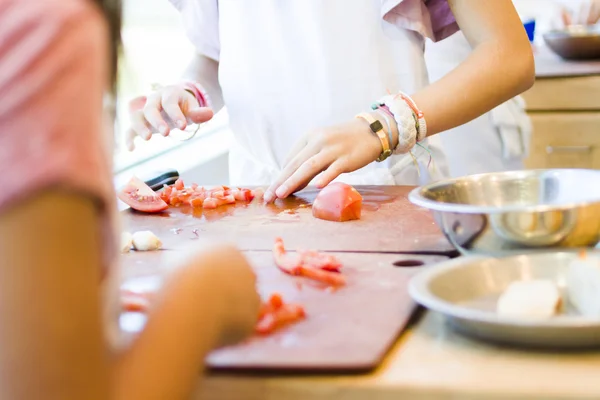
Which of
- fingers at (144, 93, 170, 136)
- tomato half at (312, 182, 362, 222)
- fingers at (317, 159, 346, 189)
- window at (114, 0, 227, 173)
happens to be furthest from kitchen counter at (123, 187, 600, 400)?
window at (114, 0, 227, 173)

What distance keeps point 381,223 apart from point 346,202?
7 centimetres

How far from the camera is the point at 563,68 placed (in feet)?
10.6

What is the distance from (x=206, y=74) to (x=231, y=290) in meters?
1.38

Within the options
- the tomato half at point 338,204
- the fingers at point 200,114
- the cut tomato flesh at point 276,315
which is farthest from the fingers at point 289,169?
the cut tomato flesh at point 276,315

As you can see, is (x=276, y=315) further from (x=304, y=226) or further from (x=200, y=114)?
(x=200, y=114)

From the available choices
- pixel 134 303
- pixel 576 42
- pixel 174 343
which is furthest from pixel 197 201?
pixel 576 42

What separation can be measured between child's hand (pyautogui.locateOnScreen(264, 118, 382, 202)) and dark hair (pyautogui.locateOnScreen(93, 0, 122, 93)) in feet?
2.54

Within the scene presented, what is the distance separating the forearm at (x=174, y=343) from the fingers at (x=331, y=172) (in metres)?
0.82

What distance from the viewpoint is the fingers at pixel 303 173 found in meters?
1.60

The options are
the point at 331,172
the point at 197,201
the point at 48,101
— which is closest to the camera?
the point at 48,101

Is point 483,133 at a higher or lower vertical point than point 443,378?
lower

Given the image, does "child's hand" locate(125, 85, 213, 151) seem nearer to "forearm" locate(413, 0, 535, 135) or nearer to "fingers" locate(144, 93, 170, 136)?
"fingers" locate(144, 93, 170, 136)

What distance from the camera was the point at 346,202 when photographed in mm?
1491

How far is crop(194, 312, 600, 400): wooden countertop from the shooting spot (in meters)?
0.78
